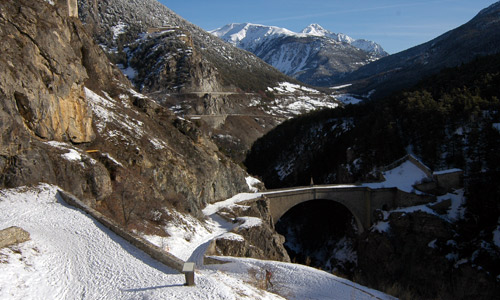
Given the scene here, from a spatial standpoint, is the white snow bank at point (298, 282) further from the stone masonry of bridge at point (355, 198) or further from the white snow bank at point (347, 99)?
the white snow bank at point (347, 99)

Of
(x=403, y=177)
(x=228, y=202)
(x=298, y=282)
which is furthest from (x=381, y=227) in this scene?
(x=298, y=282)

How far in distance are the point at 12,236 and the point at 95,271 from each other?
3.47 m

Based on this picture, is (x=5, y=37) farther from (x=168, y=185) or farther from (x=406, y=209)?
(x=406, y=209)

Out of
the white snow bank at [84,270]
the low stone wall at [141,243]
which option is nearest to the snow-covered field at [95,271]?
the white snow bank at [84,270]

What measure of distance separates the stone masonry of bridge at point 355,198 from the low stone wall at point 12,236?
31355mm

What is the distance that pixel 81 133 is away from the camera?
27344mm

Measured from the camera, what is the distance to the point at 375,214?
47188 millimetres

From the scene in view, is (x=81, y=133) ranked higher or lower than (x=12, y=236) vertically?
higher

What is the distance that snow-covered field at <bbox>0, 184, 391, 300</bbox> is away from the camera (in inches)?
452

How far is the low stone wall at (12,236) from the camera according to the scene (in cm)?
1304

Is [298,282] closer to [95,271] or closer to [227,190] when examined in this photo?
[95,271]

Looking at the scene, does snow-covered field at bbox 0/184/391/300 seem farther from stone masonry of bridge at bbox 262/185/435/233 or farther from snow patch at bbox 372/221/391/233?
snow patch at bbox 372/221/391/233

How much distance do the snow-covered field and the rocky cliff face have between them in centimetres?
295

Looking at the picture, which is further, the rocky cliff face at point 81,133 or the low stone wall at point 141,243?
the rocky cliff face at point 81,133
